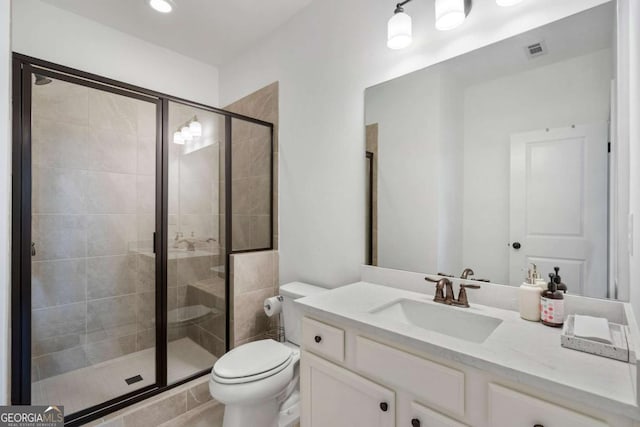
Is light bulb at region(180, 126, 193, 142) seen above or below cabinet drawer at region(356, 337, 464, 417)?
above

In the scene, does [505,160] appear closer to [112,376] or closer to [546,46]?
[546,46]

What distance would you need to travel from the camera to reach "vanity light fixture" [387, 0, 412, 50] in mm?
1369

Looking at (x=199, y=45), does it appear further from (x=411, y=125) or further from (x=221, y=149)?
(x=411, y=125)

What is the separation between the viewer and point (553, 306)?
976 mm

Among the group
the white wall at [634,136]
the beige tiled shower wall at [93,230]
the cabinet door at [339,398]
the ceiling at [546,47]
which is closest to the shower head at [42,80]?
the beige tiled shower wall at [93,230]

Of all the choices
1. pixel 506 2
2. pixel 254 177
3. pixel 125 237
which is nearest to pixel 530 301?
pixel 506 2

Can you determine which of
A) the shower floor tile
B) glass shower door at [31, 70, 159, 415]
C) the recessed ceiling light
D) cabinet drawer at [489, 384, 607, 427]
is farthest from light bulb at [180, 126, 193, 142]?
cabinet drawer at [489, 384, 607, 427]

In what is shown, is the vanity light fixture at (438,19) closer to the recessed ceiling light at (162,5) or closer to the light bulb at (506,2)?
the light bulb at (506,2)

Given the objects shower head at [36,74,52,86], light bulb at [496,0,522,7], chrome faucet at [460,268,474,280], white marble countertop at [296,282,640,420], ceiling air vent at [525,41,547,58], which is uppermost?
light bulb at [496,0,522,7]

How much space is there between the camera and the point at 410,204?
1.50 m

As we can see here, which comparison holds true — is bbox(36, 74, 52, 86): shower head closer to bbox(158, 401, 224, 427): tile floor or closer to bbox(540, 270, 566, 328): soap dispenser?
bbox(158, 401, 224, 427): tile floor

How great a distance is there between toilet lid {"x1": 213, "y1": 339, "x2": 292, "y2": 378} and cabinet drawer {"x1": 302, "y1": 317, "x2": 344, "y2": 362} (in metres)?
0.38

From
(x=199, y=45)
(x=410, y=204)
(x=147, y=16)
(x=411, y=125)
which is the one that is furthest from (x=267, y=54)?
(x=410, y=204)

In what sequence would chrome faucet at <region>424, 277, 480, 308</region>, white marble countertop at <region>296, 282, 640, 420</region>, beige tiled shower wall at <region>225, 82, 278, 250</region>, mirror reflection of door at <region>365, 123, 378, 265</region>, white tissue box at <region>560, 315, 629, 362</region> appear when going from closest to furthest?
white marble countertop at <region>296, 282, 640, 420</region> → white tissue box at <region>560, 315, 629, 362</region> → chrome faucet at <region>424, 277, 480, 308</region> → mirror reflection of door at <region>365, 123, 378, 265</region> → beige tiled shower wall at <region>225, 82, 278, 250</region>
